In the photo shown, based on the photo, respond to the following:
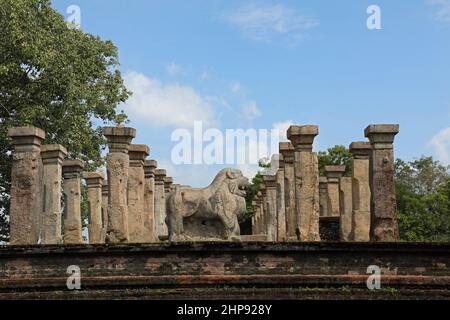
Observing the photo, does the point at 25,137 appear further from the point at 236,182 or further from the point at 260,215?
the point at 260,215

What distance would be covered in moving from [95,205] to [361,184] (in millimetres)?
7757

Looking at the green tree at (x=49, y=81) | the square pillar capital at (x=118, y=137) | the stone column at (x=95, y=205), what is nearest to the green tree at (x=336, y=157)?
the green tree at (x=49, y=81)

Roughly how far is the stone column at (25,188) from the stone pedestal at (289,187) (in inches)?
229

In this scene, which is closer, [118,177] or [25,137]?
[25,137]

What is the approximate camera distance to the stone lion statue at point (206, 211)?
2194 centimetres

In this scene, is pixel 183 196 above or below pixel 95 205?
above

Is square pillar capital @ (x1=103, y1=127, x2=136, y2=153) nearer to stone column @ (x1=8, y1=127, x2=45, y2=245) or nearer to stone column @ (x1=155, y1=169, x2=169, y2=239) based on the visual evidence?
stone column @ (x1=8, y1=127, x2=45, y2=245)

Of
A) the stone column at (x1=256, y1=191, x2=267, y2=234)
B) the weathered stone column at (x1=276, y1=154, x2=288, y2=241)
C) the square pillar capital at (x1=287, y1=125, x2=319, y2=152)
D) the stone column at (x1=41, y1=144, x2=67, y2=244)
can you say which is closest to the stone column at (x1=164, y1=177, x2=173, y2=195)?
the stone column at (x1=256, y1=191, x2=267, y2=234)

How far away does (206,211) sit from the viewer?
21984mm

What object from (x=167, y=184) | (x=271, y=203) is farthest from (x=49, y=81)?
(x=271, y=203)

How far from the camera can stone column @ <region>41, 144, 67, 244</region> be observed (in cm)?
1997

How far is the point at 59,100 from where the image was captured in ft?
94.8

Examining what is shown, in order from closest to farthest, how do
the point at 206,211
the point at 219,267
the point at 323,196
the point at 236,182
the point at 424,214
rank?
the point at 219,267, the point at 206,211, the point at 236,182, the point at 323,196, the point at 424,214

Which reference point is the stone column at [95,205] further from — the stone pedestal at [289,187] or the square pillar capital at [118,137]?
the stone pedestal at [289,187]
